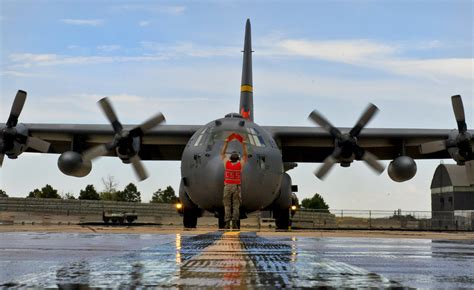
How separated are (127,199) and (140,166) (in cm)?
11629

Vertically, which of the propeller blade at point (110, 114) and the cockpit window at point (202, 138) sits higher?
the propeller blade at point (110, 114)

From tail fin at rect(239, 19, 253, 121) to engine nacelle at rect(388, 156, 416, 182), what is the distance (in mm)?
7262

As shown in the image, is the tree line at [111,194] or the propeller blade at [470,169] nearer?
the propeller blade at [470,169]

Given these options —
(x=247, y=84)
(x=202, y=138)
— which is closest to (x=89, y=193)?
(x=247, y=84)

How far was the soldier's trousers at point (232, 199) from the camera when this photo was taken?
15883mm

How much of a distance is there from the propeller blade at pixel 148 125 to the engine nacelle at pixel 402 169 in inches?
373

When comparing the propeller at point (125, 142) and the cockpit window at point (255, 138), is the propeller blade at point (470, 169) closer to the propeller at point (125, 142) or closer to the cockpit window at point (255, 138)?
the cockpit window at point (255, 138)

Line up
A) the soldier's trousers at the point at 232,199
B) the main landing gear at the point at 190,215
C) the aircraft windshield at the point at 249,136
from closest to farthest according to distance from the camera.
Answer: the soldier's trousers at the point at 232,199 → the aircraft windshield at the point at 249,136 → the main landing gear at the point at 190,215

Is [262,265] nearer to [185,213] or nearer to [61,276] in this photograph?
[61,276]

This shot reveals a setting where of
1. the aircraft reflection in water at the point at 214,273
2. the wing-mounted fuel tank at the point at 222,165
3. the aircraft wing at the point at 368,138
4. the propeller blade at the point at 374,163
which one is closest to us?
the aircraft reflection in water at the point at 214,273

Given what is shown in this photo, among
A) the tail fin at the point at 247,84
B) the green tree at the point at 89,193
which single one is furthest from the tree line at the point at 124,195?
the tail fin at the point at 247,84

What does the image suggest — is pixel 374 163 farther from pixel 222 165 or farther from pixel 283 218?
pixel 222 165

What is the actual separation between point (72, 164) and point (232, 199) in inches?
466

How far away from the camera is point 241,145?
68.8ft
